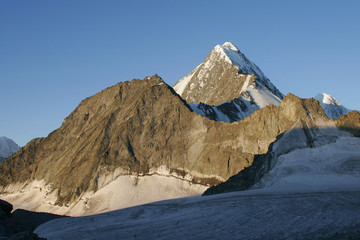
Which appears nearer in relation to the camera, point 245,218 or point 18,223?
point 245,218

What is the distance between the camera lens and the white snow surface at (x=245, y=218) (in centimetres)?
2692

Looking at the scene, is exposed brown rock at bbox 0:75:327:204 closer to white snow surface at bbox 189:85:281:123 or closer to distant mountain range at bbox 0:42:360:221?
distant mountain range at bbox 0:42:360:221

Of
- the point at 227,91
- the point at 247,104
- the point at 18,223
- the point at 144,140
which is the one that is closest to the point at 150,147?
the point at 144,140

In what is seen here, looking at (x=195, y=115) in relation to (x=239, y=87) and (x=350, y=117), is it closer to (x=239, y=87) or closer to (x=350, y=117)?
(x=350, y=117)

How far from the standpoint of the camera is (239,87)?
537 ft

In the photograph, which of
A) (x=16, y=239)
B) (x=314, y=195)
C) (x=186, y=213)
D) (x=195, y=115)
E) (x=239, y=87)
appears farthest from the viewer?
(x=239, y=87)

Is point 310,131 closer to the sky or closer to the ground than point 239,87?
closer to the ground

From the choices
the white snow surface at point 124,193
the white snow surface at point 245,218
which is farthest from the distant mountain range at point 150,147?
the white snow surface at point 245,218

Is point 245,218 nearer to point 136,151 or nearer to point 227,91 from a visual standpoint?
point 136,151

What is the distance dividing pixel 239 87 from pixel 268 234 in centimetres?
13994

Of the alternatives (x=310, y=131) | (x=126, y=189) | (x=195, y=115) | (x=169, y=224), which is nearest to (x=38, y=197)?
(x=126, y=189)

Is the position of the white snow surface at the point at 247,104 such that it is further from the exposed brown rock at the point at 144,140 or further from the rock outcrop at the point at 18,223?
the rock outcrop at the point at 18,223

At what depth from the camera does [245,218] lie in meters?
30.0

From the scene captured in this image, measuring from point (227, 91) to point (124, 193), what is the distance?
81806 mm
